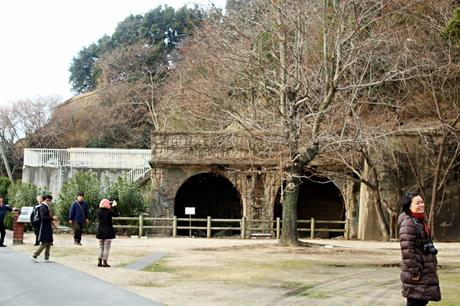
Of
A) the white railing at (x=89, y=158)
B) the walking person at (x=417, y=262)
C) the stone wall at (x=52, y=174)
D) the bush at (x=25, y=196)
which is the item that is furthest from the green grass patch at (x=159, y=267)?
the stone wall at (x=52, y=174)

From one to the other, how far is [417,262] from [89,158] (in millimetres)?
36349

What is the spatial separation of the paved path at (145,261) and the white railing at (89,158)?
2273 cm

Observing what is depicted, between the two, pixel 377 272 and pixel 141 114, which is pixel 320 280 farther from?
pixel 141 114

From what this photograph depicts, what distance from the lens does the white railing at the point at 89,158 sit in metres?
42.8

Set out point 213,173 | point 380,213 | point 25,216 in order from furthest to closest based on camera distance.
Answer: point 213,173 < point 380,213 < point 25,216

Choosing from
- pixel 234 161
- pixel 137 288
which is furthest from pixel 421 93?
pixel 137 288

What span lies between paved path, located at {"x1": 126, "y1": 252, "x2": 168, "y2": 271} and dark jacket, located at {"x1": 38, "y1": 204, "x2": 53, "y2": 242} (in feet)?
6.21

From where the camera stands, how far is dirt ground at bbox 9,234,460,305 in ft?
39.1

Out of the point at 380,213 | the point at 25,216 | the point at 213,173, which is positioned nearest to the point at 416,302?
the point at 25,216

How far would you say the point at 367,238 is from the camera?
32.2 meters

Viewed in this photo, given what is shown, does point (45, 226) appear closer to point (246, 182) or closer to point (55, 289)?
point (55, 289)

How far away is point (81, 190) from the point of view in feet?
103

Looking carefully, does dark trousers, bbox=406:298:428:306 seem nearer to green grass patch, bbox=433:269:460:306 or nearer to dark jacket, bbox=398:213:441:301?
dark jacket, bbox=398:213:441:301

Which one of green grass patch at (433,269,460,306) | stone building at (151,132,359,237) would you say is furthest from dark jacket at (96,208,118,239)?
A: stone building at (151,132,359,237)
